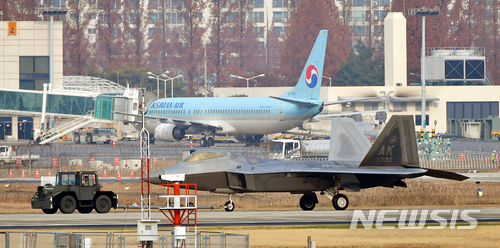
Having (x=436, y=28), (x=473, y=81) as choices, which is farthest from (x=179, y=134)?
(x=436, y=28)

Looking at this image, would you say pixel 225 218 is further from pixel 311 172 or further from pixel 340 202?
pixel 340 202

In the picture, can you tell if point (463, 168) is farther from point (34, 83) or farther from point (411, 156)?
point (34, 83)

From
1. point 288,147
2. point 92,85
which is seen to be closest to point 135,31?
point 92,85

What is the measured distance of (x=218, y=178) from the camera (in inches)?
1383

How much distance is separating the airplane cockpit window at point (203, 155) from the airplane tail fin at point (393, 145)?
694 cm

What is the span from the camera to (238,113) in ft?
248

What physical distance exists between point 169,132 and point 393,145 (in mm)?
41205

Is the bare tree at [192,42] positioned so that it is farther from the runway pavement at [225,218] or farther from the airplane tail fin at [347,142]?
the runway pavement at [225,218]

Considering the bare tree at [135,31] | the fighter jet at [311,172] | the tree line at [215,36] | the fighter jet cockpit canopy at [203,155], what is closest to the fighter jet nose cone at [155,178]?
the fighter jet at [311,172]

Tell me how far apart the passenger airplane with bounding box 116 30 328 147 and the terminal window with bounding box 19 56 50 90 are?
24.3 meters

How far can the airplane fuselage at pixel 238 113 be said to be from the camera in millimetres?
72125

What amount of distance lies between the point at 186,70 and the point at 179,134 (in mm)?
102067

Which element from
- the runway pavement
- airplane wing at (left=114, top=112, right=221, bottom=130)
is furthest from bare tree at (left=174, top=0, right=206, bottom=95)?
the runway pavement

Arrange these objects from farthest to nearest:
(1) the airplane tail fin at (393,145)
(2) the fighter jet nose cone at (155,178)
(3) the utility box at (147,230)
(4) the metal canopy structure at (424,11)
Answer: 1. (4) the metal canopy structure at (424,11)
2. (1) the airplane tail fin at (393,145)
3. (2) the fighter jet nose cone at (155,178)
4. (3) the utility box at (147,230)
